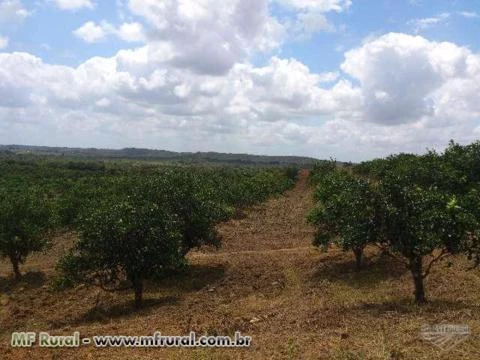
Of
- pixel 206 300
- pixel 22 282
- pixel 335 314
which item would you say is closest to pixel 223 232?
pixel 22 282

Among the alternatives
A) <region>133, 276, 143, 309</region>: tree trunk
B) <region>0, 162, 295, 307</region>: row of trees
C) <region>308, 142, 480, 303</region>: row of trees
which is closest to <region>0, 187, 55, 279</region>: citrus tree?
<region>0, 162, 295, 307</region>: row of trees

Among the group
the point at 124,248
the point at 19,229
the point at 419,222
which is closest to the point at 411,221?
the point at 419,222

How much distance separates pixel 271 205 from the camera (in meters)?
66.6

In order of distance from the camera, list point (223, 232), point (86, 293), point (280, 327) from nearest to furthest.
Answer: point (280, 327), point (86, 293), point (223, 232)

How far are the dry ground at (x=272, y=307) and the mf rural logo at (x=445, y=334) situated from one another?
21 centimetres

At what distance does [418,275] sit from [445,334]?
441 centimetres

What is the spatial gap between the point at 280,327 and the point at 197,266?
1450 cm

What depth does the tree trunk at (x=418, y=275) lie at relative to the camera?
1628 centimetres

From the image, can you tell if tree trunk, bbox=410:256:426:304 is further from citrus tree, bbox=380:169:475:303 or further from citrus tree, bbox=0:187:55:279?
citrus tree, bbox=0:187:55:279

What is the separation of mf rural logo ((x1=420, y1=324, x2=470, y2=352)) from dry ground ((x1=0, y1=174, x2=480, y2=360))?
21cm

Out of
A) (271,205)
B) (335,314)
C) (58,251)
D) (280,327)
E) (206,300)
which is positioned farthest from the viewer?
(271,205)

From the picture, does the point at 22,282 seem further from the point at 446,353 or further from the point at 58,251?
the point at 446,353

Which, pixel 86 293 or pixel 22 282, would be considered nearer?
pixel 86 293

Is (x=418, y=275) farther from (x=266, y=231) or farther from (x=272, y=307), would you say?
(x=266, y=231)
